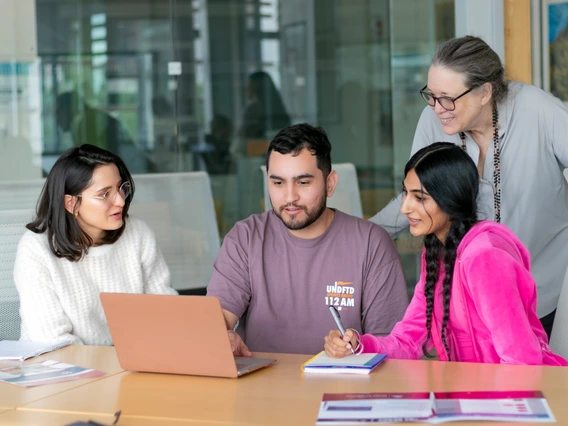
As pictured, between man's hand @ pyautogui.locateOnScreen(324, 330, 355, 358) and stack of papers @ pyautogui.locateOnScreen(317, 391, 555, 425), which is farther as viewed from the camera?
man's hand @ pyautogui.locateOnScreen(324, 330, 355, 358)

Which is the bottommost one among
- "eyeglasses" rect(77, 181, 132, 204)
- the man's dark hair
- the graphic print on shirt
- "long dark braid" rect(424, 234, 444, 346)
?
the graphic print on shirt

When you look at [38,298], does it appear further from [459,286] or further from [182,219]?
[182,219]

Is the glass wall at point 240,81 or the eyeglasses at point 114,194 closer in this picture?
the eyeglasses at point 114,194

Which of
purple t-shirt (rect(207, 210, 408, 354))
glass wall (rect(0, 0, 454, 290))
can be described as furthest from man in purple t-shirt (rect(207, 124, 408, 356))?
glass wall (rect(0, 0, 454, 290))

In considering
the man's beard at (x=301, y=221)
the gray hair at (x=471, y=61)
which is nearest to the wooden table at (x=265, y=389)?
the man's beard at (x=301, y=221)

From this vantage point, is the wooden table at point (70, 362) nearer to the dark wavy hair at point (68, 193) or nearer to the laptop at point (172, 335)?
the laptop at point (172, 335)

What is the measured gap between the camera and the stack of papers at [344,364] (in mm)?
2170

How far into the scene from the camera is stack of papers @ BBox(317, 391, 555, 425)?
178cm

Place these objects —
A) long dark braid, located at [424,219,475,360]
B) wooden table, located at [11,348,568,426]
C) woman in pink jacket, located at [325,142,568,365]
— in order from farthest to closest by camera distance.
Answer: long dark braid, located at [424,219,475,360], woman in pink jacket, located at [325,142,568,365], wooden table, located at [11,348,568,426]

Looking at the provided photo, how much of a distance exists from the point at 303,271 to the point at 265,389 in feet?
2.43

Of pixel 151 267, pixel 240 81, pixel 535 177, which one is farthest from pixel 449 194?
pixel 240 81

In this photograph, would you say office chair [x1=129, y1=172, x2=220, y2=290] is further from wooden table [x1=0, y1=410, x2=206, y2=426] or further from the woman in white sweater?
wooden table [x1=0, y1=410, x2=206, y2=426]

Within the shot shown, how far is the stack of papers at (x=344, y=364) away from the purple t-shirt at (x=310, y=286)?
17.9 inches

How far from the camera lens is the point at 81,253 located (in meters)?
2.95
